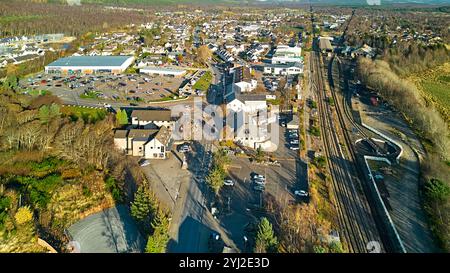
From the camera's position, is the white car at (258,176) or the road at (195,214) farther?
the white car at (258,176)

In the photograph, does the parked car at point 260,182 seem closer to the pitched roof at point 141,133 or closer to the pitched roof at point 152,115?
the pitched roof at point 141,133

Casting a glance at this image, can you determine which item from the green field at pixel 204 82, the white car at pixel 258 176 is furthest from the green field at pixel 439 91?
the green field at pixel 204 82

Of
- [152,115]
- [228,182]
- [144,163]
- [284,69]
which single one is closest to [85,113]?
[152,115]

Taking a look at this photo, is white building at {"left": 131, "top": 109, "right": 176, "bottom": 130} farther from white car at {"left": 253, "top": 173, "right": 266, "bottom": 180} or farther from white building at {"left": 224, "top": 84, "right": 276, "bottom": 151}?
white car at {"left": 253, "top": 173, "right": 266, "bottom": 180}

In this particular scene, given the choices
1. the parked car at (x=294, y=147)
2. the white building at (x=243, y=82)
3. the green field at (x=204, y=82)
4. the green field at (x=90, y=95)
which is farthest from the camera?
the green field at (x=204, y=82)

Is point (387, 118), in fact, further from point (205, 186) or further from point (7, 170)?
point (7, 170)

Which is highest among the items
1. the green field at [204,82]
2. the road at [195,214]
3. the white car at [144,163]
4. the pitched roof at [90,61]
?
the pitched roof at [90,61]
